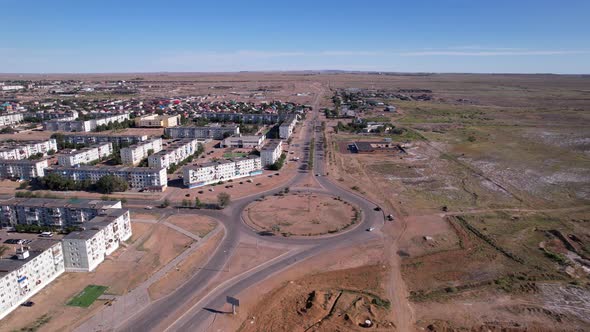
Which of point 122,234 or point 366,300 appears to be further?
point 122,234

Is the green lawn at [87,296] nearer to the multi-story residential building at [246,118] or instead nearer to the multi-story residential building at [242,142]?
the multi-story residential building at [242,142]

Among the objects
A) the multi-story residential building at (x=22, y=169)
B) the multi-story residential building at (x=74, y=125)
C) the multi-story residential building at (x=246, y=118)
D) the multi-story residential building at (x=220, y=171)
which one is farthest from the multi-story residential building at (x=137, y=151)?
the multi-story residential building at (x=246, y=118)

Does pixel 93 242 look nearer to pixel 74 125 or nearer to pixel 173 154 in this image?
pixel 173 154

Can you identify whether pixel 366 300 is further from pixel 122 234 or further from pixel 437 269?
pixel 122 234

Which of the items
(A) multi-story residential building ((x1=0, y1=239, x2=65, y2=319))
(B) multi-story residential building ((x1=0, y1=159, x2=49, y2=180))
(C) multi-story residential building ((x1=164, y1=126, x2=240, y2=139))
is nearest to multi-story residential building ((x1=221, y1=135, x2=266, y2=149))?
(C) multi-story residential building ((x1=164, y1=126, x2=240, y2=139))

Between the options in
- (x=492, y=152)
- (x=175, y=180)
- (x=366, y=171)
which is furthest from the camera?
(x=492, y=152)

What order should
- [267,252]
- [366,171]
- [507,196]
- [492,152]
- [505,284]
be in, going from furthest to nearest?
[492,152] → [366,171] → [507,196] → [267,252] → [505,284]

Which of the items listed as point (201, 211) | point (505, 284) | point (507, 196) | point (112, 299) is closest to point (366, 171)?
point (507, 196)
